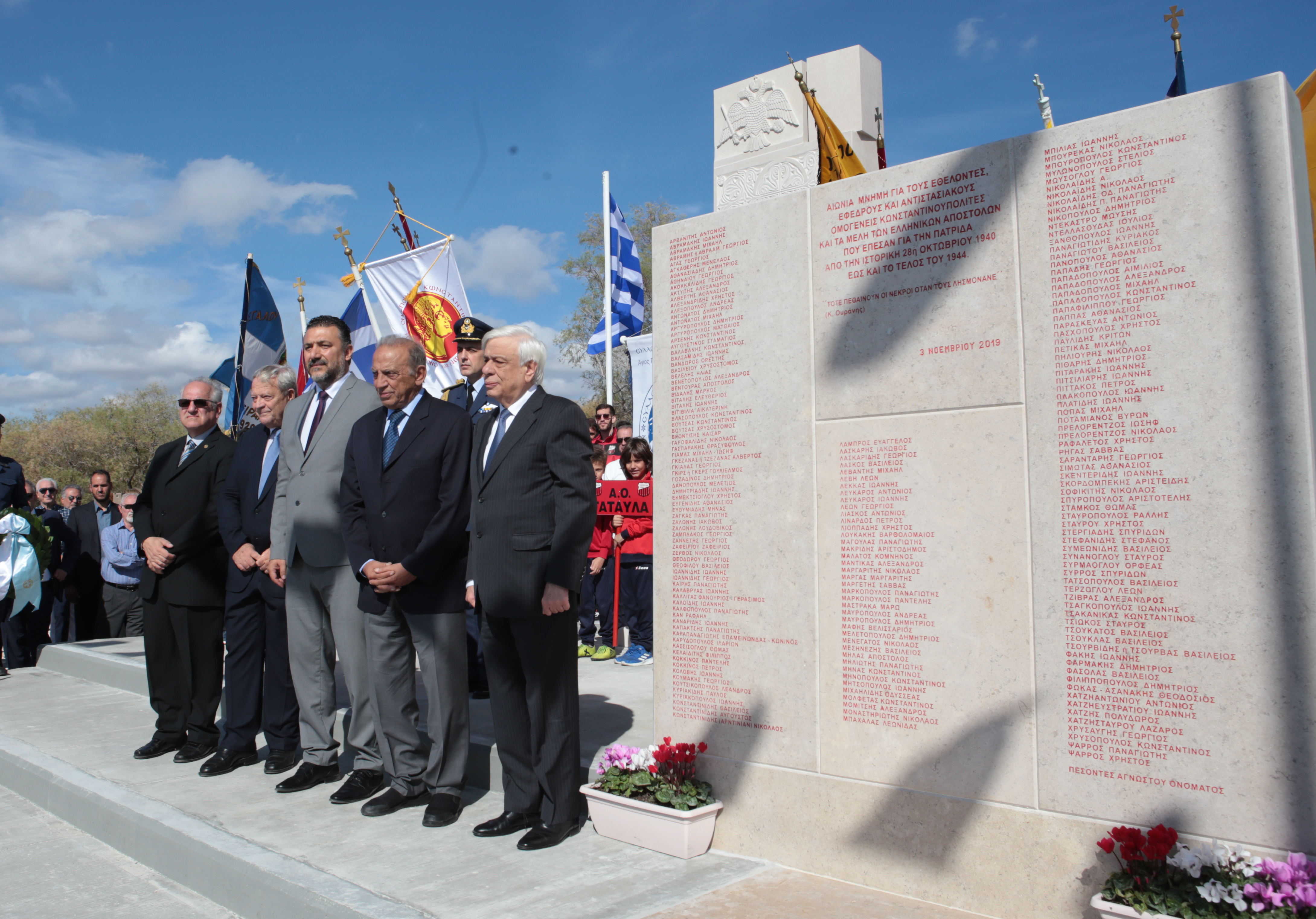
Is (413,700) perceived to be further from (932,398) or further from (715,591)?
(932,398)

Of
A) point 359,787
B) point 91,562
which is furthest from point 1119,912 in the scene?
point 91,562

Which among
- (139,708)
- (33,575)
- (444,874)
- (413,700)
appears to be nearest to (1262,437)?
(444,874)

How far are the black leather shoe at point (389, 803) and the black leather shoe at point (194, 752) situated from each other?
1522mm

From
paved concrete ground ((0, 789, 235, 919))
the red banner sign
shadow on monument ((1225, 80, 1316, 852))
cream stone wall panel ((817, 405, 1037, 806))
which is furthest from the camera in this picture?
the red banner sign

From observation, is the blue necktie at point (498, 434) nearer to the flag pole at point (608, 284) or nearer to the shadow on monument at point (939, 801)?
the shadow on monument at point (939, 801)

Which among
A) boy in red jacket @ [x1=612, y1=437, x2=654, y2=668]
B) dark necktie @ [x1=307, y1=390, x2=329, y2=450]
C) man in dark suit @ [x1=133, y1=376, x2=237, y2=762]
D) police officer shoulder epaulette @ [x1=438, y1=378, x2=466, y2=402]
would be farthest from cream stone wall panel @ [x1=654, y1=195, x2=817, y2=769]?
boy in red jacket @ [x1=612, y1=437, x2=654, y2=668]

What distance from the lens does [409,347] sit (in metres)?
4.36

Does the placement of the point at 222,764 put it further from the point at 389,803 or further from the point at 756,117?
the point at 756,117

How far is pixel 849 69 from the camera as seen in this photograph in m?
5.91

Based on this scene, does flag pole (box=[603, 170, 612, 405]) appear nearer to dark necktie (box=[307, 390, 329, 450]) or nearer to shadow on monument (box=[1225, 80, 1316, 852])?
dark necktie (box=[307, 390, 329, 450])

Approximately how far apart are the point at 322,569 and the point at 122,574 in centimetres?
706

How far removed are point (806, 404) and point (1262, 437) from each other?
151cm

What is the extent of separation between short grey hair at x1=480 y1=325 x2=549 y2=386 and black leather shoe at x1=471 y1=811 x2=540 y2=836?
1849 mm

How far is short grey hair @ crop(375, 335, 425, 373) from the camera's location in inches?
169
